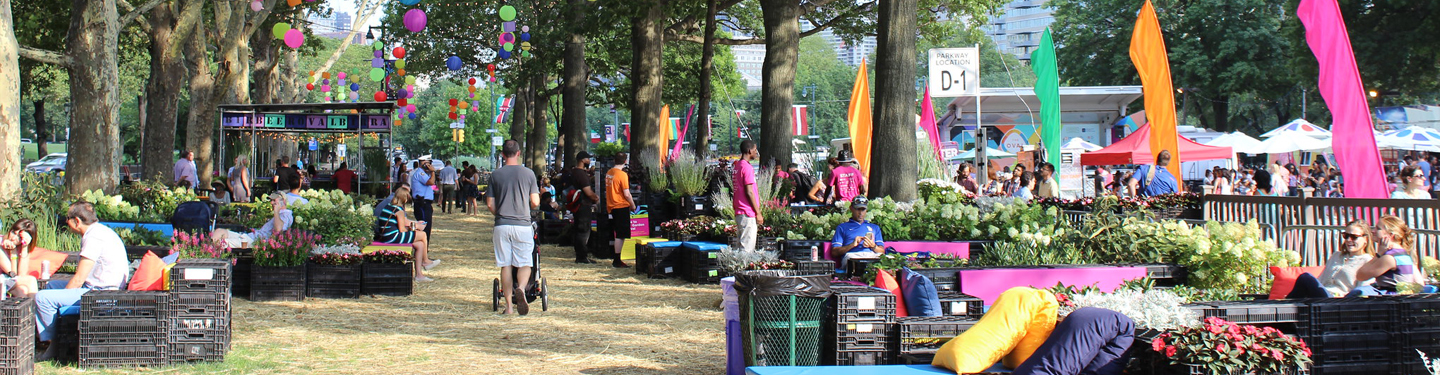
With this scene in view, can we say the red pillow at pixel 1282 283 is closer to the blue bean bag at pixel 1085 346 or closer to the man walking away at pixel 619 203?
the blue bean bag at pixel 1085 346

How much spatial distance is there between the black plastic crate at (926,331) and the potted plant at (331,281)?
675cm

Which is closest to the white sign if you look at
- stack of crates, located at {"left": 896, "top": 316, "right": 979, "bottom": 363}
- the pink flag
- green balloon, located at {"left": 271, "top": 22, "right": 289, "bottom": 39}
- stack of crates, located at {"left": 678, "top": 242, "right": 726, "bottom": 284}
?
the pink flag

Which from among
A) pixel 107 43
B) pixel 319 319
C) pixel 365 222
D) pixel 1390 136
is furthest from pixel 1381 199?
pixel 1390 136

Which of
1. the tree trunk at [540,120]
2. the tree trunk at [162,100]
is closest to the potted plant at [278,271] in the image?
the tree trunk at [162,100]

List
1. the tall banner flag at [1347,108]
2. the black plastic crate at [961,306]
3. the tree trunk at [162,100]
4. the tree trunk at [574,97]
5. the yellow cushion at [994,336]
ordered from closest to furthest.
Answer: the yellow cushion at [994,336], the black plastic crate at [961,306], the tall banner flag at [1347,108], the tree trunk at [162,100], the tree trunk at [574,97]

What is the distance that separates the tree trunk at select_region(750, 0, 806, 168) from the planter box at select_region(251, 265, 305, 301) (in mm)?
8551

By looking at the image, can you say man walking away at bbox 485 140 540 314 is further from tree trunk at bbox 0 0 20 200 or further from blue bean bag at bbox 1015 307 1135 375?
tree trunk at bbox 0 0 20 200

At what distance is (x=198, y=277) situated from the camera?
7242mm

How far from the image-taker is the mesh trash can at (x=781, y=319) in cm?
Result: 600

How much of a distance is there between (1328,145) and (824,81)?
91155 mm

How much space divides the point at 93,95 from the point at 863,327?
44.9 ft

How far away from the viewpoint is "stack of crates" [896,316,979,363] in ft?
18.9

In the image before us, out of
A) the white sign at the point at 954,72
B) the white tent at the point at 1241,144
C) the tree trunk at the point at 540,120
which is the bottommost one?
the white tent at the point at 1241,144

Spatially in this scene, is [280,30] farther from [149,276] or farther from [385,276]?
[149,276]
